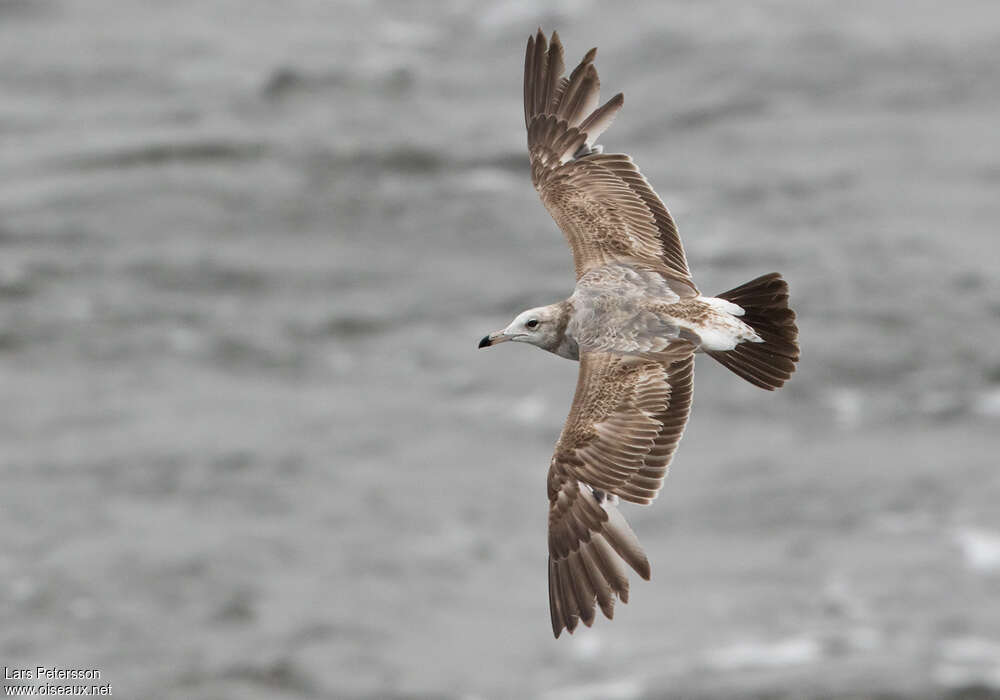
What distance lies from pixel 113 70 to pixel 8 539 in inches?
622

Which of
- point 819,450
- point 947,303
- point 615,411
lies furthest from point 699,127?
point 615,411

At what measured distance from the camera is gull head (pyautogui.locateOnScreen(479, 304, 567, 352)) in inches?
380

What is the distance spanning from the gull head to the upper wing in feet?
1.98

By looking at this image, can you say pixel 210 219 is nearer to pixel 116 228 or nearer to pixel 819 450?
pixel 116 228

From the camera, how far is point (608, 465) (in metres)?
9.05

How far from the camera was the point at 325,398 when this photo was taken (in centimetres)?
2755

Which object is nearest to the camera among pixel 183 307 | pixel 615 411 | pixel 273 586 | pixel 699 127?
pixel 615 411

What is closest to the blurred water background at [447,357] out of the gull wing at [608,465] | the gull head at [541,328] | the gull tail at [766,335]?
the gull tail at [766,335]

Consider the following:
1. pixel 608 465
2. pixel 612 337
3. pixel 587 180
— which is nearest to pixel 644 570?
pixel 608 465

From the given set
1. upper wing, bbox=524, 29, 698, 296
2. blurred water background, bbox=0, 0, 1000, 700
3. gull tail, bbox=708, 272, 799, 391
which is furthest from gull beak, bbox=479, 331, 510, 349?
blurred water background, bbox=0, 0, 1000, 700

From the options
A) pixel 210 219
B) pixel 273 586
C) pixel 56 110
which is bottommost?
pixel 273 586

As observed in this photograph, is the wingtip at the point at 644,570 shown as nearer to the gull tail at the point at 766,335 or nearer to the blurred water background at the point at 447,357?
the gull tail at the point at 766,335

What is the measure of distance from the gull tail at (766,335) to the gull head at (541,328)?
962 mm

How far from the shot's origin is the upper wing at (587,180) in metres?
10.2
